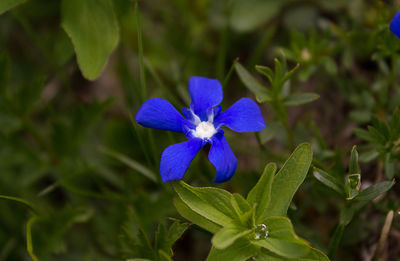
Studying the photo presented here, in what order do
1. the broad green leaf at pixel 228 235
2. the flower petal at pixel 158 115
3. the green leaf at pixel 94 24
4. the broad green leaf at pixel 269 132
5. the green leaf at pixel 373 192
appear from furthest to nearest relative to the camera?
the green leaf at pixel 94 24 < the broad green leaf at pixel 269 132 < the green leaf at pixel 373 192 < the flower petal at pixel 158 115 < the broad green leaf at pixel 228 235

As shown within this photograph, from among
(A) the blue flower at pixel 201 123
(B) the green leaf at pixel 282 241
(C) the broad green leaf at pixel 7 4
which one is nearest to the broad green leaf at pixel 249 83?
(A) the blue flower at pixel 201 123

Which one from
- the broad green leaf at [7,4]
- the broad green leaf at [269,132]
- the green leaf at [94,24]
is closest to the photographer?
the broad green leaf at [7,4]

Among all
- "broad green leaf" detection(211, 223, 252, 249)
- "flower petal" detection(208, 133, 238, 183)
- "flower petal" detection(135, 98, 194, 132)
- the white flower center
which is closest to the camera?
"broad green leaf" detection(211, 223, 252, 249)

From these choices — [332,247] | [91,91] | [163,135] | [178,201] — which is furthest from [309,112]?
[91,91]

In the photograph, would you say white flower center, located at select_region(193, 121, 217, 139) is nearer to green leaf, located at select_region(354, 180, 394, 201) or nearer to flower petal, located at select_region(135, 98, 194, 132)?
flower petal, located at select_region(135, 98, 194, 132)

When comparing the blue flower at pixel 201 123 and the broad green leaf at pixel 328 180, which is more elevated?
the blue flower at pixel 201 123

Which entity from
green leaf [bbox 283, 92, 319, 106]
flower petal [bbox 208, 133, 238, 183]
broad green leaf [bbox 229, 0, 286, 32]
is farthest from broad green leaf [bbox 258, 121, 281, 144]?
broad green leaf [bbox 229, 0, 286, 32]

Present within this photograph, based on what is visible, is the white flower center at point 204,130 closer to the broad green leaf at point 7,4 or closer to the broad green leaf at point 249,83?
the broad green leaf at point 249,83
